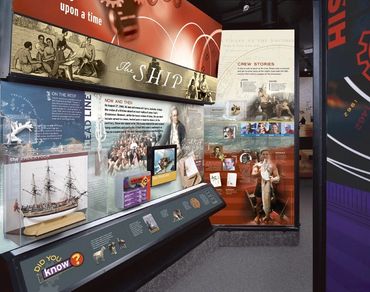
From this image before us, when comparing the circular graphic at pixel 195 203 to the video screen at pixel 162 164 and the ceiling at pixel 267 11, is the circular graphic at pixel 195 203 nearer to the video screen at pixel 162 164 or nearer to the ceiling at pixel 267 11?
the video screen at pixel 162 164

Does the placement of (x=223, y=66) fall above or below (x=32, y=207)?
above

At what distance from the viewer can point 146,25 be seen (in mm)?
2582

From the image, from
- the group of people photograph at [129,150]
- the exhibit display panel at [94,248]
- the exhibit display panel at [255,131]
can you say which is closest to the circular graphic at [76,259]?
the exhibit display panel at [94,248]

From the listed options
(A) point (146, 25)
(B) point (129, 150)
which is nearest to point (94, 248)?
(B) point (129, 150)

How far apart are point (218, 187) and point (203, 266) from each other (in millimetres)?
1045

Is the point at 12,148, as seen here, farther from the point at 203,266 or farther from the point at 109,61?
the point at 203,266

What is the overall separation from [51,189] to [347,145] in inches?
66.0

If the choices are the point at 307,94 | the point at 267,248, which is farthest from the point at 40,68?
the point at 307,94

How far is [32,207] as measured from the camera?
1798 millimetres

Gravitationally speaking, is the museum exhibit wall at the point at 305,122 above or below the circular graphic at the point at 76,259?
above

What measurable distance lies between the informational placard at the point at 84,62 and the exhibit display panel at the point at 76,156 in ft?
0.52

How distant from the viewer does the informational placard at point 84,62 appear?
5.46 ft

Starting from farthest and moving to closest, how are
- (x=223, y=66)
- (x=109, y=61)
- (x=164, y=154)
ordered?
1. (x=223, y=66)
2. (x=164, y=154)
3. (x=109, y=61)

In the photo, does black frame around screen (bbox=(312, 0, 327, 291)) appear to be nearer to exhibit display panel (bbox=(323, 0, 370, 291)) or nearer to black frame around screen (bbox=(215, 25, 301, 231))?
exhibit display panel (bbox=(323, 0, 370, 291))
